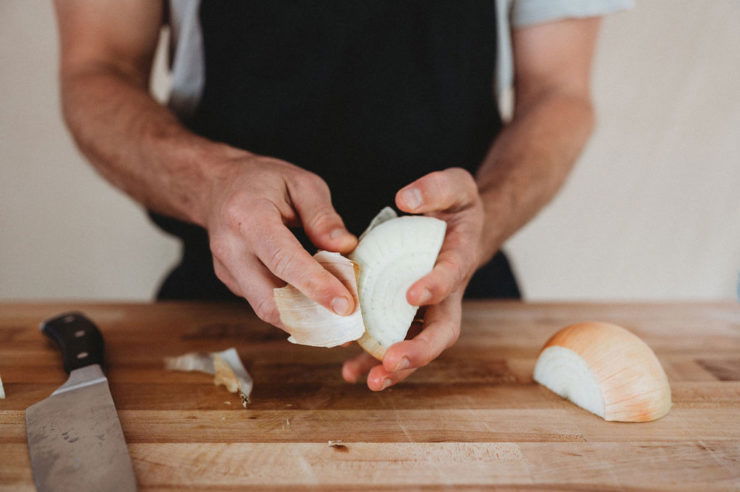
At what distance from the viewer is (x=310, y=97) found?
87 cm

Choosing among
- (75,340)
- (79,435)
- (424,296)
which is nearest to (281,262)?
(424,296)

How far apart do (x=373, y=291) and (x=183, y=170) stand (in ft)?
1.06

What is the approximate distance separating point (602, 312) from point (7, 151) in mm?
1540

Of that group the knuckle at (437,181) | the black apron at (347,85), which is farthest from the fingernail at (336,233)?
the black apron at (347,85)

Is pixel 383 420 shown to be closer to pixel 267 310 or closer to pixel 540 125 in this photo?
pixel 267 310

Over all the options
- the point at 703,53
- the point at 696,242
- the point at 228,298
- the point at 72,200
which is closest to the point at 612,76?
the point at 703,53

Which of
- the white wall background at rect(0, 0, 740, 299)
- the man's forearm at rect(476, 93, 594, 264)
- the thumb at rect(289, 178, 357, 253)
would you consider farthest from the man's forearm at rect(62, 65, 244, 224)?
the white wall background at rect(0, 0, 740, 299)

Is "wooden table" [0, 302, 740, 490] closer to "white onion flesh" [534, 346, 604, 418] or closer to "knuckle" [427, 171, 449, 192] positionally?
"white onion flesh" [534, 346, 604, 418]

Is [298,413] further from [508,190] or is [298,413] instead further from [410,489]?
[508,190]

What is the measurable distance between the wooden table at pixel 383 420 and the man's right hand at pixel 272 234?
0.42ft

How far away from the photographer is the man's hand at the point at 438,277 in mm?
497

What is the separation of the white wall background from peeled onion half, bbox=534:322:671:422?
1.09m

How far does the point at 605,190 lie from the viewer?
1.63 meters

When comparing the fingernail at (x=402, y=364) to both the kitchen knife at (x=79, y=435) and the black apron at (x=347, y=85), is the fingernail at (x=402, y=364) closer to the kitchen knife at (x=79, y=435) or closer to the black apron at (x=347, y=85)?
the kitchen knife at (x=79, y=435)
